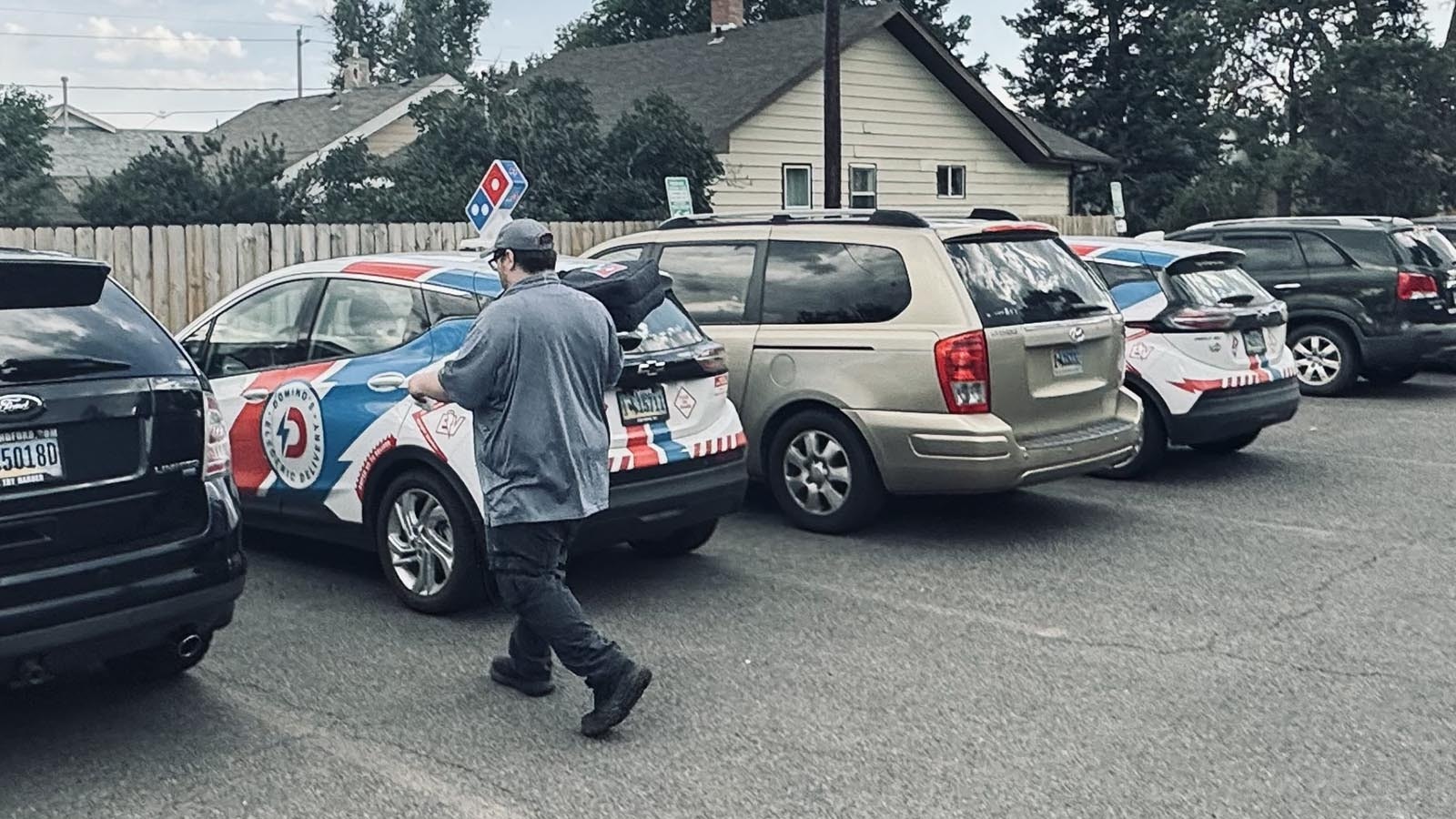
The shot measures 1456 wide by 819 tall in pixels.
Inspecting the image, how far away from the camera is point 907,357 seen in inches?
309

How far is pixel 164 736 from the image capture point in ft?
16.7

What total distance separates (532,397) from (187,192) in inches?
526

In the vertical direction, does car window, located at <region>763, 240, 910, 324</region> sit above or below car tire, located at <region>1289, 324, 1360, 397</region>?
above

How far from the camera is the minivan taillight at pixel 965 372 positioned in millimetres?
7668

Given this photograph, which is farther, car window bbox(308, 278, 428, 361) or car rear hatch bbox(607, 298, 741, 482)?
car window bbox(308, 278, 428, 361)

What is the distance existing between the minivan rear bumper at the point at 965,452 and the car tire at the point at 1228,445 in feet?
9.77

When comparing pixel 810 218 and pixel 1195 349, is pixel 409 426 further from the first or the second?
pixel 1195 349

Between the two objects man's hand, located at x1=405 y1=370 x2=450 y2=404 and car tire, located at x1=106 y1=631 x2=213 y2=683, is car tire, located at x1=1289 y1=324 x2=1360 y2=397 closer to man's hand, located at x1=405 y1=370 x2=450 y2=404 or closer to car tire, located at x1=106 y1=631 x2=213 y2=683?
man's hand, located at x1=405 y1=370 x2=450 y2=404

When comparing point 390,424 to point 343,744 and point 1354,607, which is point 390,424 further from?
point 1354,607

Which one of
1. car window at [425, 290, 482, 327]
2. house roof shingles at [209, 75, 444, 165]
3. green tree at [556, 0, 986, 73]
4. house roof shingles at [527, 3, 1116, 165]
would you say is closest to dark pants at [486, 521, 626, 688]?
car window at [425, 290, 482, 327]

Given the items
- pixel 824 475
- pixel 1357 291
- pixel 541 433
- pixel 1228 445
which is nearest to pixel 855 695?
pixel 541 433

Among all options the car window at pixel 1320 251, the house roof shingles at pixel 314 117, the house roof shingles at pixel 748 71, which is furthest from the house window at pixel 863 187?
the car window at pixel 1320 251

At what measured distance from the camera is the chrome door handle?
6.58 meters

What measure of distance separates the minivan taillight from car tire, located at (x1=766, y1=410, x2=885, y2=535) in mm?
626
